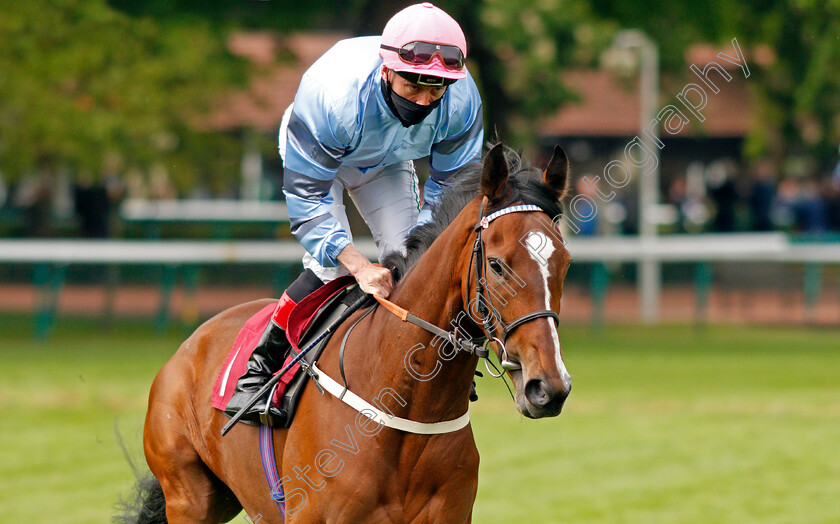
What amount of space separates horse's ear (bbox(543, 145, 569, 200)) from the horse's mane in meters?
0.03

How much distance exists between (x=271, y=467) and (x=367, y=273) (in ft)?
2.72

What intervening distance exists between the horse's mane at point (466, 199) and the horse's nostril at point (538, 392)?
60cm

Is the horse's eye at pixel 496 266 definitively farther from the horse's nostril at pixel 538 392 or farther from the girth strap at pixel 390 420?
the girth strap at pixel 390 420

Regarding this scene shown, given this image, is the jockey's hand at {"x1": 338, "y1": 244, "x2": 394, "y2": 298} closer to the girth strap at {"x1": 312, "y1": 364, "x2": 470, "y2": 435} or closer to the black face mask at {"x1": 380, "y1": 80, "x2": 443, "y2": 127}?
the girth strap at {"x1": 312, "y1": 364, "x2": 470, "y2": 435}

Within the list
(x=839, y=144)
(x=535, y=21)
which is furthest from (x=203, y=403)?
(x=839, y=144)

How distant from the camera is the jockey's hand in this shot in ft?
12.0

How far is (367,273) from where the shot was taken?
3678mm

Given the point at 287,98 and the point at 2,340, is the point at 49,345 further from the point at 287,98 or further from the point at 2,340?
the point at 287,98

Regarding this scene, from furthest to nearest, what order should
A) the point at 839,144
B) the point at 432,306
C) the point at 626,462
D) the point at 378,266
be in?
the point at 839,144, the point at 626,462, the point at 378,266, the point at 432,306

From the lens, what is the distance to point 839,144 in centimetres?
2539

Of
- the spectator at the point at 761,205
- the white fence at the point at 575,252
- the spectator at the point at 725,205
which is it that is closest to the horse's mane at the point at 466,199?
the white fence at the point at 575,252

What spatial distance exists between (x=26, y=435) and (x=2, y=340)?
6514mm

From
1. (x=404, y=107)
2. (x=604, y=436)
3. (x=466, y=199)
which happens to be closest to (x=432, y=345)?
(x=466, y=199)

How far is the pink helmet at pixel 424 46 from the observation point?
3.55 metres
